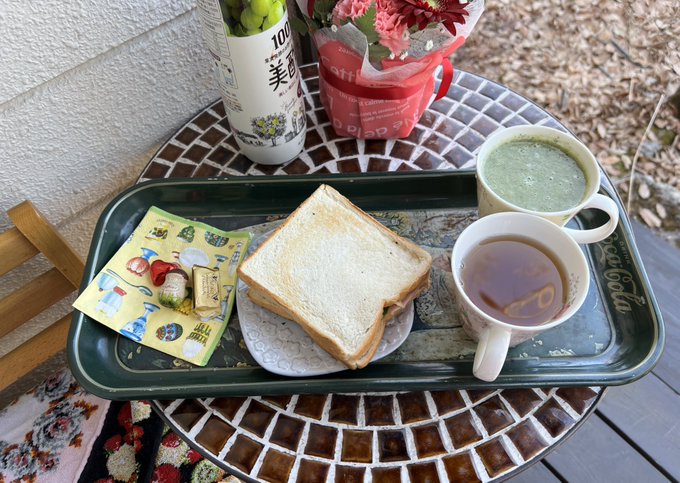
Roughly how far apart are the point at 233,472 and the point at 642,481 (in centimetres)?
99

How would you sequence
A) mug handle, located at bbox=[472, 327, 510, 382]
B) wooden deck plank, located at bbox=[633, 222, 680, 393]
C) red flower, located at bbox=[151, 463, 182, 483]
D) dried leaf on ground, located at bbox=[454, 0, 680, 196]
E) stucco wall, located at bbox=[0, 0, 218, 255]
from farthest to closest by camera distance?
dried leaf on ground, located at bbox=[454, 0, 680, 196] → wooden deck plank, located at bbox=[633, 222, 680, 393] → red flower, located at bbox=[151, 463, 182, 483] → stucco wall, located at bbox=[0, 0, 218, 255] → mug handle, located at bbox=[472, 327, 510, 382]

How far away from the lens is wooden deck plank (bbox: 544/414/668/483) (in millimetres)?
1188

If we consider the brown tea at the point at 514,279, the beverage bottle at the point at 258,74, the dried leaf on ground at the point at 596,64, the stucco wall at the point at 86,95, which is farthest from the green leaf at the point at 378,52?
the dried leaf on ground at the point at 596,64

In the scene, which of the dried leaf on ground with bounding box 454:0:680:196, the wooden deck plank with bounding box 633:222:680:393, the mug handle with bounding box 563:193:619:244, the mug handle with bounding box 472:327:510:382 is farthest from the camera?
the dried leaf on ground with bounding box 454:0:680:196

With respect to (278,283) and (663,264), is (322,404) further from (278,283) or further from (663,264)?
(663,264)

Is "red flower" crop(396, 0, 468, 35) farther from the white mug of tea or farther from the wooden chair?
the wooden chair

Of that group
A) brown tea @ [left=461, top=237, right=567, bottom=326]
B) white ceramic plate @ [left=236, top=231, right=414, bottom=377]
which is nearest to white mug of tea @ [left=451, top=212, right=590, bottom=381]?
Answer: brown tea @ [left=461, top=237, right=567, bottom=326]

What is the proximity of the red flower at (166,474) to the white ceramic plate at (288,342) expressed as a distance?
1.99 feet

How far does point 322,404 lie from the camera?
77cm

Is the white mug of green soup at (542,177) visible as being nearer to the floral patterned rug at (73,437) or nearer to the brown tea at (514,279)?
the brown tea at (514,279)

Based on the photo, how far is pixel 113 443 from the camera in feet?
3.43

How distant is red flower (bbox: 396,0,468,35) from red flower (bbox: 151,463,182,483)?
3.52 ft

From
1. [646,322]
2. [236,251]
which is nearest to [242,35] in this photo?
[236,251]

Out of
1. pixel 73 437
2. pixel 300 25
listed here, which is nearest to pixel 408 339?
pixel 300 25
